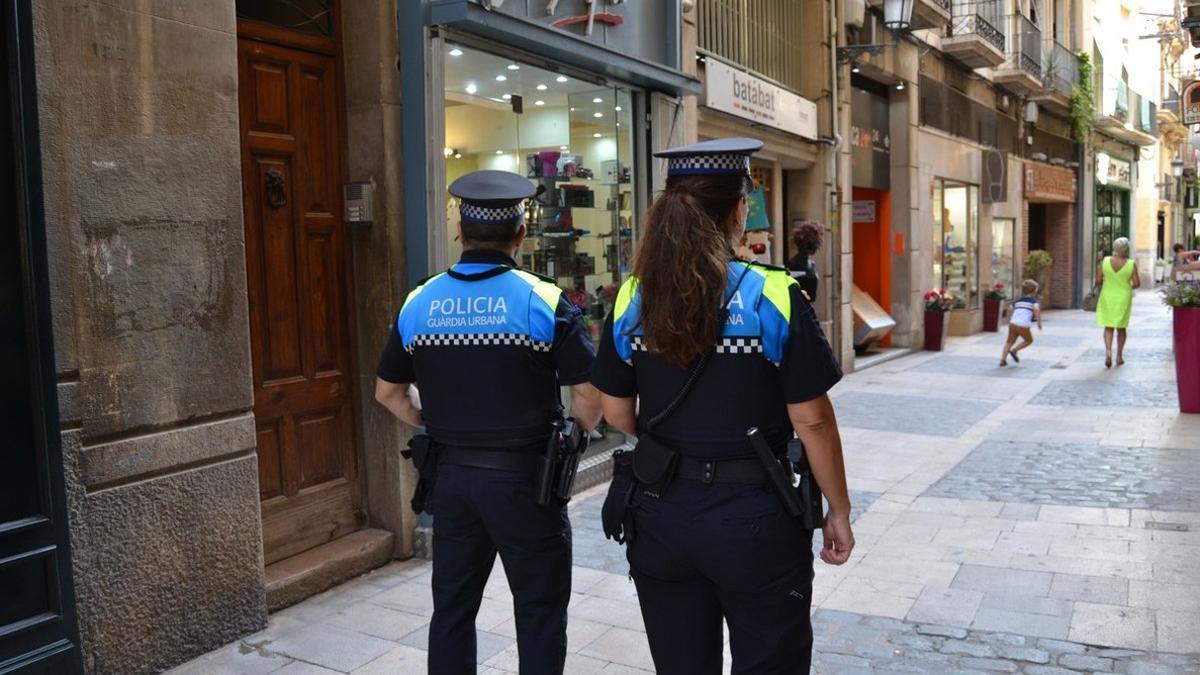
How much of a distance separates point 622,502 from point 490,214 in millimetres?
1255

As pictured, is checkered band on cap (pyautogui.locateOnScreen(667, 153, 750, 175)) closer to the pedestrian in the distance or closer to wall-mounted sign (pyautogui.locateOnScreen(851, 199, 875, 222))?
the pedestrian in the distance

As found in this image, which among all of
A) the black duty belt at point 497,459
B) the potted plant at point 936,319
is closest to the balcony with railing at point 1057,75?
the potted plant at point 936,319

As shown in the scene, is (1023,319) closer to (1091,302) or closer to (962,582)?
(962,582)

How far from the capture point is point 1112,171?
31078 mm

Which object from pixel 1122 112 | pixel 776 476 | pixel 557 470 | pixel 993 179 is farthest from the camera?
pixel 1122 112

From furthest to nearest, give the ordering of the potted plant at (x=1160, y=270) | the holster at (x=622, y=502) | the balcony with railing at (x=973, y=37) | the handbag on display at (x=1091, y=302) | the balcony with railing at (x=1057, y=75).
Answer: the potted plant at (x=1160, y=270) < the handbag on display at (x=1091, y=302) < the balcony with railing at (x=1057, y=75) < the balcony with railing at (x=973, y=37) < the holster at (x=622, y=502)

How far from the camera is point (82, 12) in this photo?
4047mm

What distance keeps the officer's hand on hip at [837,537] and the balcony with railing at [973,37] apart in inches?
678

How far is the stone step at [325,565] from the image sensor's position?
5.14 m

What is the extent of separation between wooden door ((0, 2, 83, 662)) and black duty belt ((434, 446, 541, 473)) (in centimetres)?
154

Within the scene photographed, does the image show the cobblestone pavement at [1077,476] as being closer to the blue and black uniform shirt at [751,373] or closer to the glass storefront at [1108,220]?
the blue and black uniform shirt at [751,373]

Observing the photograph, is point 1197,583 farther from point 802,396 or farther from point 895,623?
point 802,396

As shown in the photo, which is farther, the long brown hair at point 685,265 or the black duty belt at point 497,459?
the black duty belt at point 497,459

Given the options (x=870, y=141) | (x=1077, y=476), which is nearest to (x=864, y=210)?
(x=870, y=141)
